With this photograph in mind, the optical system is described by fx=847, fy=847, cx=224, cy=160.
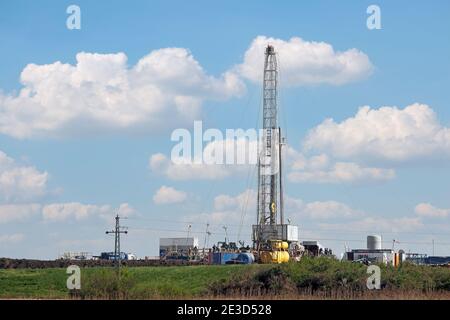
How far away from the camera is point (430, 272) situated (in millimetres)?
60031

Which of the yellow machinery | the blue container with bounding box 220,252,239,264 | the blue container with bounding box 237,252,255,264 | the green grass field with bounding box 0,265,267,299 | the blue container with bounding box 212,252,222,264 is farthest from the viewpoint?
the blue container with bounding box 212,252,222,264

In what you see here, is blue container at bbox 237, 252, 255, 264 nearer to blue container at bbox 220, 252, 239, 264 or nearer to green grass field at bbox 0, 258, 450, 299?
blue container at bbox 220, 252, 239, 264

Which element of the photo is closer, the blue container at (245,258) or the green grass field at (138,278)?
the green grass field at (138,278)

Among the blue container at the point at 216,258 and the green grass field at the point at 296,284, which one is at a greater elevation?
the blue container at the point at 216,258

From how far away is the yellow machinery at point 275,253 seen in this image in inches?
3930

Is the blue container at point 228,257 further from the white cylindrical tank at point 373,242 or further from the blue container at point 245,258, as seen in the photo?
the white cylindrical tank at point 373,242

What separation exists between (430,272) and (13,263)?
184 ft

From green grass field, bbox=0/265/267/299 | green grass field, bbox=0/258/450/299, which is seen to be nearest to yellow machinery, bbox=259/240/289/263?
green grass field, bbox=0/265/267/299

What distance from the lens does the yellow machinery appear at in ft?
327

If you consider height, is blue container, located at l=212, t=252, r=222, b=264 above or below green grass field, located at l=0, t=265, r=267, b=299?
above

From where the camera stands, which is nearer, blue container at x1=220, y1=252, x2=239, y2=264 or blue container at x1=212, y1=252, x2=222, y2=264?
blue container at x1=220, y1=252, x2=239, y2=264

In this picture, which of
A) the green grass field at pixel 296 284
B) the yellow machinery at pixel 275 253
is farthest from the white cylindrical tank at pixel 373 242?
the green grass field at pixel 296 284
